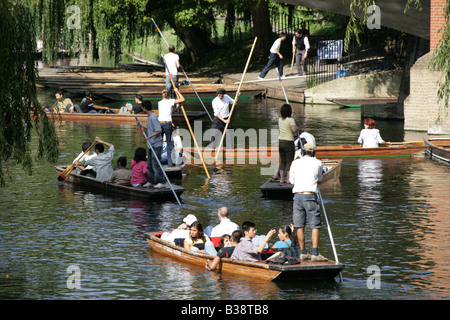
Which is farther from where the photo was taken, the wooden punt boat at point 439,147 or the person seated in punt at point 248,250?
the wooden punt boat at point 439,147

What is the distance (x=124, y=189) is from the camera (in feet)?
59.1

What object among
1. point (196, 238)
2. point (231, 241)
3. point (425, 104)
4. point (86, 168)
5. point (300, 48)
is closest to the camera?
point (231, 241)

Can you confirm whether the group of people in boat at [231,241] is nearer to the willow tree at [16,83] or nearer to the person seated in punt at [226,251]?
the person seated in punt at [226,251]

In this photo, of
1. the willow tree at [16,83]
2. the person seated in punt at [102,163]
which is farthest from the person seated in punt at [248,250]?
the person seated in punt at [102,163]

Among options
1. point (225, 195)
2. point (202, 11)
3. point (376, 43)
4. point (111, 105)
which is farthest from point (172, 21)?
point (225, 195)

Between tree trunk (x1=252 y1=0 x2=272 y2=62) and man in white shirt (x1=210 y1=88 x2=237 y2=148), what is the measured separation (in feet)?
74.7

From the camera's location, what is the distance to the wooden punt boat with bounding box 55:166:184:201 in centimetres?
1749

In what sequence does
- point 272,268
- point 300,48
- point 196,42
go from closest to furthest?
point 272,268 → point 300,48 → point 196,42

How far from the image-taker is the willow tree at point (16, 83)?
1233 centimetres

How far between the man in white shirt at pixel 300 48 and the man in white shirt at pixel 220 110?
1654 cm

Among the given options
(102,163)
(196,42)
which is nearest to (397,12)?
(102,163)

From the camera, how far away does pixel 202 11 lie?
42875 millimetres

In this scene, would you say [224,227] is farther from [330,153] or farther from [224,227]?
[330,153]

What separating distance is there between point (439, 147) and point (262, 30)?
79.5 ft
